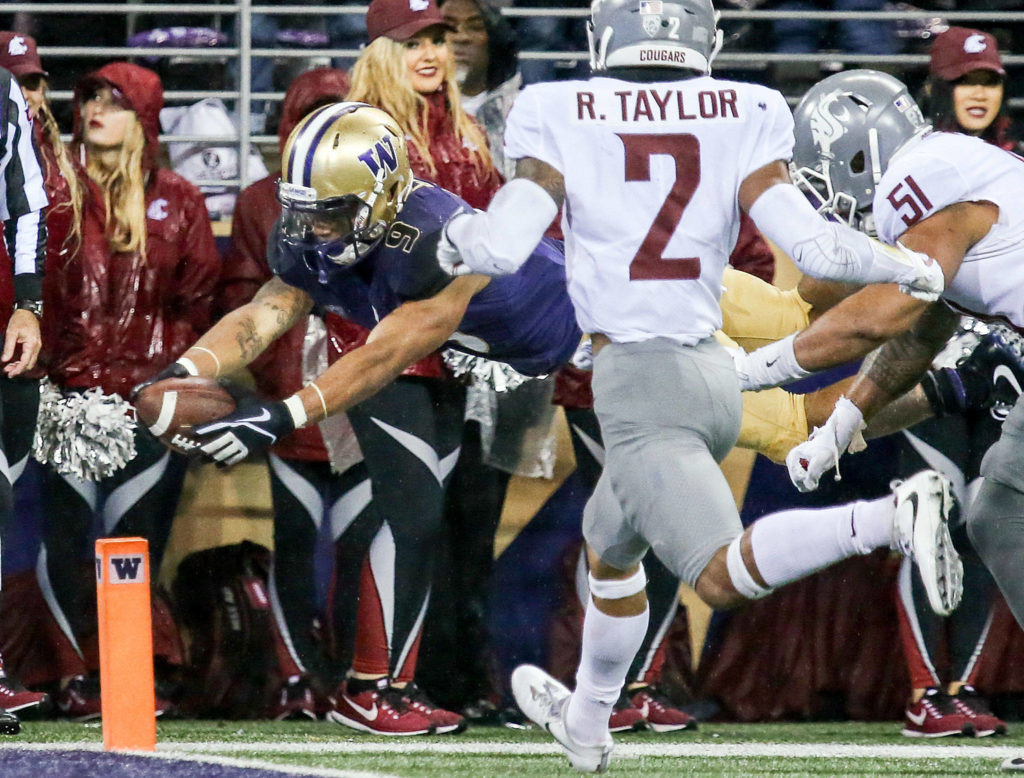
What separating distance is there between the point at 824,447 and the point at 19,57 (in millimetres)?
2633

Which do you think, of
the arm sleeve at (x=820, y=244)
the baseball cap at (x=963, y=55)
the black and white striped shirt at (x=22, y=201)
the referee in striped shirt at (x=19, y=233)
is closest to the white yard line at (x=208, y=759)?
the referee in striped shirt at (x=19, y=233)

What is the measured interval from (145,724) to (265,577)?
1.10 meters

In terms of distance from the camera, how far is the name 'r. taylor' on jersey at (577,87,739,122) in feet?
10.6

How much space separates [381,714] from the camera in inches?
181

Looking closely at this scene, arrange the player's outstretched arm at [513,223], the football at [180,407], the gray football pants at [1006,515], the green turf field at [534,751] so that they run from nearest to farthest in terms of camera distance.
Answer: the player's outstretched arm at [513,223] < the gray football pants at [1006,515] < the football at [180,407] < the green turf field at [534,751]

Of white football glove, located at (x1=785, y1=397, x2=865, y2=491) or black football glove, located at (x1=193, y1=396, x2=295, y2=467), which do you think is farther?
white football glove, located at (x1=785, y1=397, x2=865, y2=491)

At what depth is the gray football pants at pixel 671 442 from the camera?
10.3 feet

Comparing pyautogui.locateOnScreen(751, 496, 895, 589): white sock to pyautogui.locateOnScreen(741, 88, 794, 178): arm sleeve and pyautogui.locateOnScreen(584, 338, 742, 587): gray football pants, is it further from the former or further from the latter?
pyautogui.locateOnScreen(741, 88, 794, 178): arm sleeve

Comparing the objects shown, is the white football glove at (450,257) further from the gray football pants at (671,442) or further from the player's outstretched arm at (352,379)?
the player's outstretched arm at (352,379)

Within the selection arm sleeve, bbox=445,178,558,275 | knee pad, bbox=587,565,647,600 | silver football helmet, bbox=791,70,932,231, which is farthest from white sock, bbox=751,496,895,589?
silver football helmet, bbox=791,70,932,231

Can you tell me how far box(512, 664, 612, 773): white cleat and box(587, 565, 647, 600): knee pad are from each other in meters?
0.34

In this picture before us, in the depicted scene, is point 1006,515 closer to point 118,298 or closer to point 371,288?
point 371,288

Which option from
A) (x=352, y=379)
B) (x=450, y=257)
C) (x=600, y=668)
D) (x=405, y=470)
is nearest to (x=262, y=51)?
(x=405, y=470)

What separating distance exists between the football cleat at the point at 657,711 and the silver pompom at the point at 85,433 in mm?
1531
